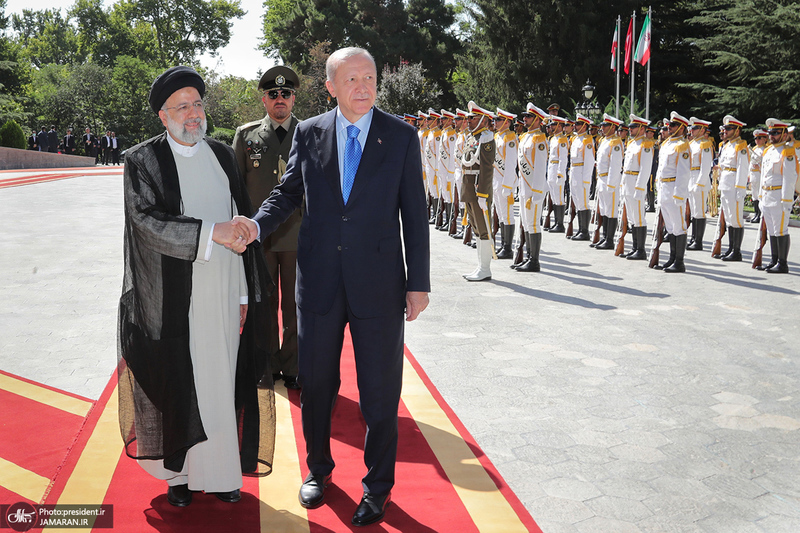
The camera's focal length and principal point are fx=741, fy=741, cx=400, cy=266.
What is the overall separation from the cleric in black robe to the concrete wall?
105 feet

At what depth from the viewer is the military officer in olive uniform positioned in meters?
4.99

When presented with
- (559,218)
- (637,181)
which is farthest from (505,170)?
(559,218)

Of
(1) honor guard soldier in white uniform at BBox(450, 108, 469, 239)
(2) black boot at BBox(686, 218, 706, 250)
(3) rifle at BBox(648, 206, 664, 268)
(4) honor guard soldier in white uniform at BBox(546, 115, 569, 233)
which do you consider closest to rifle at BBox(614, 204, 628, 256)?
(3) rifle at BBox(648, 206, 664, 268)

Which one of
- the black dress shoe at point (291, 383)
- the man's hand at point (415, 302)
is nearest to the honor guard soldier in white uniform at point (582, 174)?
the black dress shoe at point (291, 383)

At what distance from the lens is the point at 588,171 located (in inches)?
554

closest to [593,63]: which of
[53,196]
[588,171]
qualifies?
[588,171]

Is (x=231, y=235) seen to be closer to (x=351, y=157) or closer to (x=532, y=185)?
(x=351, y=157)

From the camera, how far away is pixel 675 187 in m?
10.6

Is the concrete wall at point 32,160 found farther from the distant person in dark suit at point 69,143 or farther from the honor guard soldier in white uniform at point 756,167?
the honor guard soldier in white uniform at point 756,167

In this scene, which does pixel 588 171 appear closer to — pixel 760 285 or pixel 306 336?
pixel 760 285

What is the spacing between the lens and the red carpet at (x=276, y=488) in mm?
3346

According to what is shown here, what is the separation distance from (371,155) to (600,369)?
10.6ft

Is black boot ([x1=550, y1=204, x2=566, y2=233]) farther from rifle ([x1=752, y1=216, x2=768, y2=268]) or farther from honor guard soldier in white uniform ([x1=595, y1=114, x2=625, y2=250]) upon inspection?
rifle ([x1=752, y1=216, x2=768, y2=268])

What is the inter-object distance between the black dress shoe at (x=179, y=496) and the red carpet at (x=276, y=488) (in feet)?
0.11
